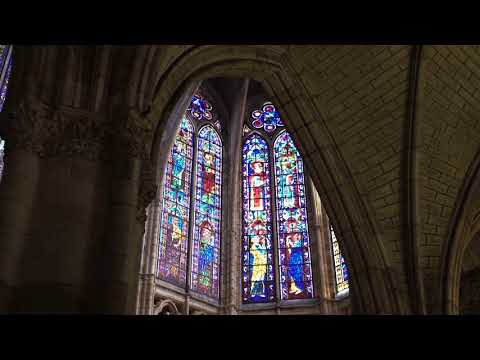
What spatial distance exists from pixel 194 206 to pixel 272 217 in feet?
6.49

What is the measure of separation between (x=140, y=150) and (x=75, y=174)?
70 centimetres

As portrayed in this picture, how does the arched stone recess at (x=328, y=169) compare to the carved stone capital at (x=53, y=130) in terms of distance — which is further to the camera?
the arched stone recess at (x=328, y=169)

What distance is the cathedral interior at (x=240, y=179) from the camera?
5.85 m

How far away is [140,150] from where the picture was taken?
6438 millimetres

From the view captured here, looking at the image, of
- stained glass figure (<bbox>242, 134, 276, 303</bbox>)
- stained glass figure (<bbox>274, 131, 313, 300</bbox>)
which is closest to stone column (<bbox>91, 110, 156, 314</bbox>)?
stained glass figure (<bbox>242, 134, 276, 303</bbox>)

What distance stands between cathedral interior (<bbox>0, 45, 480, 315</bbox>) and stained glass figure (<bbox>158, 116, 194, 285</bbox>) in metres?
0.04

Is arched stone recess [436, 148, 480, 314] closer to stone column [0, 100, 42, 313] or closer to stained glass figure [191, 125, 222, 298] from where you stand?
stained glass figure [191, 125, 222, 298]

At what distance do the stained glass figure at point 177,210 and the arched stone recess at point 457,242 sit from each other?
6250 mm

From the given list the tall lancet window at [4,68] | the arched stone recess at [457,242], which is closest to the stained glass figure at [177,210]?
the tall lancet window at [4,68]

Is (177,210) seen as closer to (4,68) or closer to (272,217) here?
(272,217)

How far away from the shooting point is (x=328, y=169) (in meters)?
10.2

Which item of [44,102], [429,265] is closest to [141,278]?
[429,265]

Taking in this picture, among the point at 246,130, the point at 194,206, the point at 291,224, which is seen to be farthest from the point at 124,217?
the point at 246,130

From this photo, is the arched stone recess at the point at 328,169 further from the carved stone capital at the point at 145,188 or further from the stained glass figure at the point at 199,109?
the stained glass figure at the point at 199,109
